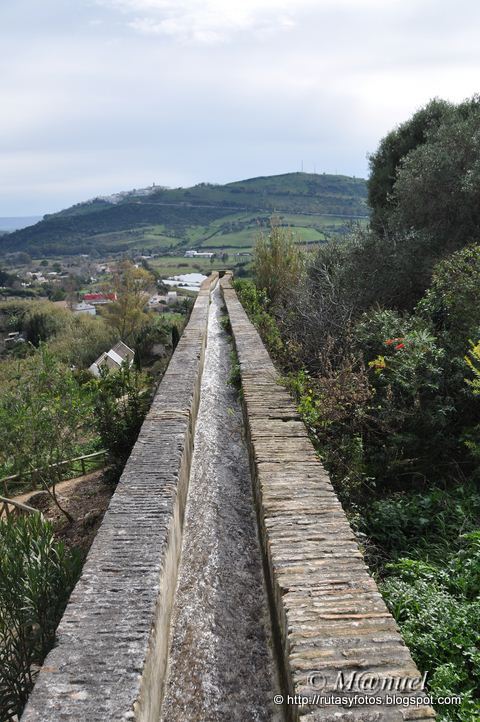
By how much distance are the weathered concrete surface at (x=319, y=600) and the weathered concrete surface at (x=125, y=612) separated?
53 centimetres

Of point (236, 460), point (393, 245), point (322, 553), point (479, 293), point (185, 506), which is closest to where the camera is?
point (322, 553)

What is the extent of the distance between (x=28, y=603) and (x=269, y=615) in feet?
4.42

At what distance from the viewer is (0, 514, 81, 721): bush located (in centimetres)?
262

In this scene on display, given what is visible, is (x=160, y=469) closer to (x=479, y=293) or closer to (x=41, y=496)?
(x=479, y=293)

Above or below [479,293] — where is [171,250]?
above

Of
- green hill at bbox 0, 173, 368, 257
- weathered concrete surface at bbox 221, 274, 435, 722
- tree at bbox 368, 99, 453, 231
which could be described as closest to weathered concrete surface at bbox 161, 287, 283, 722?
weathered concrete surface at bbox 221, 274, 435, 722

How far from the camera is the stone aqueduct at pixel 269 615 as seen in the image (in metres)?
1.64

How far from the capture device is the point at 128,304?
96.6 feet

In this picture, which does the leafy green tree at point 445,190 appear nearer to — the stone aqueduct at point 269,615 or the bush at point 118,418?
the bush at point 118,418

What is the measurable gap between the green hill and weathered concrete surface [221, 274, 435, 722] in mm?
72584

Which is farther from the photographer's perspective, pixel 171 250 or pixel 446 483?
pixel 171 250

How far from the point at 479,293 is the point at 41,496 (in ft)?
24.6

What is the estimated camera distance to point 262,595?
2719mm

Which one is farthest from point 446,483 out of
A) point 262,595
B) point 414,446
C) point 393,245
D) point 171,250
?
point 171,250
